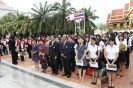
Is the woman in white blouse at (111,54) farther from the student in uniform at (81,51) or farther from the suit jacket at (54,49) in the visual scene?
the suit jacket at (54,49)

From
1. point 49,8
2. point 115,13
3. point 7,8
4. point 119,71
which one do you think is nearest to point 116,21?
point 115,13

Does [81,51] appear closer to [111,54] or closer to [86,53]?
[86,53]

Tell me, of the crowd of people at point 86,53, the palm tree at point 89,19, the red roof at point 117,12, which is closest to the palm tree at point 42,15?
the palm tree at point 89,19

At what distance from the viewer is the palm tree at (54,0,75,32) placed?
71.8 ft

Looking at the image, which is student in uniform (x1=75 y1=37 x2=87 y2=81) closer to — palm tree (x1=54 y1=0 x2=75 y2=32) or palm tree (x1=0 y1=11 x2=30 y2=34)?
palm tree (x1=54 y1=0 x2=75 y2=32)

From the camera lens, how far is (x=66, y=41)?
21.1 feet

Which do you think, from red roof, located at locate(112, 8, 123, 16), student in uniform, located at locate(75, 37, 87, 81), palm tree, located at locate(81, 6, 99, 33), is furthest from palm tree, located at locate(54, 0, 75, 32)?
red roof, located at locate(112, 8, 123, 16)

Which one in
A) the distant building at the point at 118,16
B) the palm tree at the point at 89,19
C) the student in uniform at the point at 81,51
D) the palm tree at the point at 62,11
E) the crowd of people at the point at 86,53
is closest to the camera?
the crowd of people at the point at 86,53

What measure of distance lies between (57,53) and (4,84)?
7.78 ft

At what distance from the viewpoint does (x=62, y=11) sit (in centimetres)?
2200

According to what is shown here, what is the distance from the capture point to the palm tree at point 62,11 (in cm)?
2188

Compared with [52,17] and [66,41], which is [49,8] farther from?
[66,41]

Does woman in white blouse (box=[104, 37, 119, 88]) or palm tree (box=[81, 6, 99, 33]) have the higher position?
palm tree (box=[81, 6, 99, 33])

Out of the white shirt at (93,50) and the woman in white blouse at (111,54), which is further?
the white shirt at (93,50)
